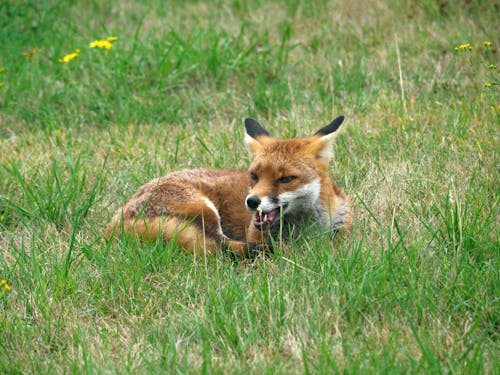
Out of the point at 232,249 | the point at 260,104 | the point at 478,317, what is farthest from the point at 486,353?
the point at 260,104

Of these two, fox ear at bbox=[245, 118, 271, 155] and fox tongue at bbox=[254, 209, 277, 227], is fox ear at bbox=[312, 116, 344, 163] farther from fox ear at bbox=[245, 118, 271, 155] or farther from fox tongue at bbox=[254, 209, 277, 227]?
fox tongue at bbox=[254, 209, 277, 227]

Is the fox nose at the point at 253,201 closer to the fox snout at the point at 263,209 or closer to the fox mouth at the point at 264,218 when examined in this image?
the fox snout at the point at 263,209

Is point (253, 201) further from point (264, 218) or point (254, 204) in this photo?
point (264, 218)

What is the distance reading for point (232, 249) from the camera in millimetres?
5777

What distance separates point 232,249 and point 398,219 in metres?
1.37

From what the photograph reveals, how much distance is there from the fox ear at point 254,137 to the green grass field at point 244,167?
0.83 meters

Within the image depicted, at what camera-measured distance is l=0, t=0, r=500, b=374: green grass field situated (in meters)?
4.41

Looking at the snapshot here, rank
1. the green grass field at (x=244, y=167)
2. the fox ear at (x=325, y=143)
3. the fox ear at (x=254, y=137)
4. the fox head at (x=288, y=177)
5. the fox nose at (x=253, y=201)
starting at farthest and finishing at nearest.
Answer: the fox ear at (x=254, y=137), the fox ear at (x=325, y=143), the fox head at (x=288, y=177), the fox nose at (x=253, y=201), the green grass field at (x=244, y=167)

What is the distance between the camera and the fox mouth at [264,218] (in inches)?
219

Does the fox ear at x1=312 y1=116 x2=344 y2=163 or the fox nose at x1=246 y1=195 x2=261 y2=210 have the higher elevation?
the fox ear at x1=312 y1=116 x2=344 y2=163

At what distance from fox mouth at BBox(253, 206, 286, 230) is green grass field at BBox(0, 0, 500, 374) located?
26 centimetres

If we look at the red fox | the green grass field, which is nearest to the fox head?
the red fox

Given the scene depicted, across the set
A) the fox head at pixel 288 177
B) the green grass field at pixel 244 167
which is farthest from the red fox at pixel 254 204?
the green grass field at pixel 244 167

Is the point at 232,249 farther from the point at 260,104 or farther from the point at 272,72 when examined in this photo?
the point at 272,72
